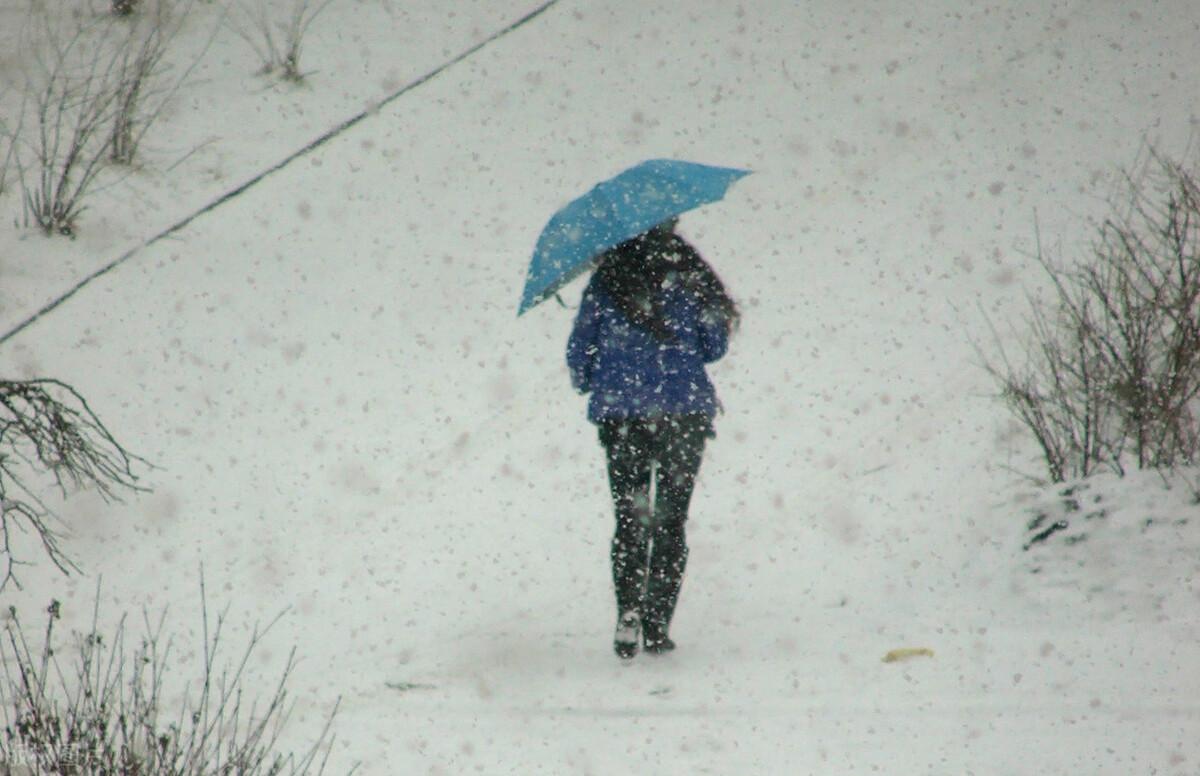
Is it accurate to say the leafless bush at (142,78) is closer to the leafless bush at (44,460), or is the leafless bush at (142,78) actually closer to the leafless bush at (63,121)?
the leafless bush at (63,121)

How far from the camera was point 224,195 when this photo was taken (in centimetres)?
1109

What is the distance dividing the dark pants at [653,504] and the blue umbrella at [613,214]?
70 centimetres

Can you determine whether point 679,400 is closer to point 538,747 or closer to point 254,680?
point 538,747

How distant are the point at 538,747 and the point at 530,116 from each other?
8900 millimetres

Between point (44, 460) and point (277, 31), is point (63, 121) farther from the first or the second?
point (44, 460)

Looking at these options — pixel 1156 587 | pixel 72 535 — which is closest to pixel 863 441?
pixel 1156 587

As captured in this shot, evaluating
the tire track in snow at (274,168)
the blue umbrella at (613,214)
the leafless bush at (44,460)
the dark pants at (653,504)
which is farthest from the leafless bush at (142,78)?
the dark pants at (653,504)

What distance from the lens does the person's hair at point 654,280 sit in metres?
5.33

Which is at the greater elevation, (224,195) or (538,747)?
(224,195)

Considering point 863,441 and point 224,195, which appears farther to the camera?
point 224,195

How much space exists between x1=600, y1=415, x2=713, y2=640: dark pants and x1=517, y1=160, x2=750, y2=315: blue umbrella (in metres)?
0.70

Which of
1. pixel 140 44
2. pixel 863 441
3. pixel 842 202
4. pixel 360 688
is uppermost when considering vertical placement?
pixel 140 44

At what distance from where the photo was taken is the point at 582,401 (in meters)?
9.20

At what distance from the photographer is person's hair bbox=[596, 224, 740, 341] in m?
5.33
